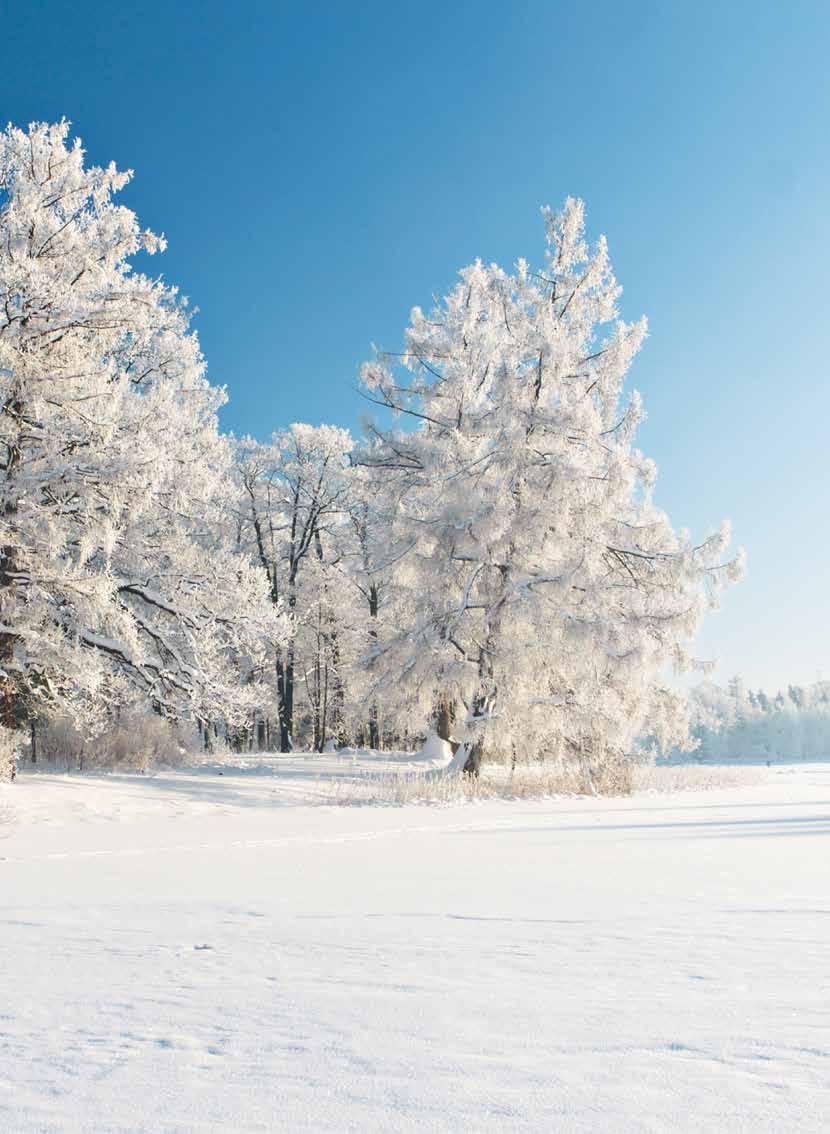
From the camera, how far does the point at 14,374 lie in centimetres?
1152

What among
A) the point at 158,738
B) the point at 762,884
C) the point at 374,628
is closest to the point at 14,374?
the point at 158,738

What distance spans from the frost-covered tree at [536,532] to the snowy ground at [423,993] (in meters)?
9.45

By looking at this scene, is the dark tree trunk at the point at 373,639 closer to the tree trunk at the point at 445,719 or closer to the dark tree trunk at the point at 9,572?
the tree trunk at the point at 445,719

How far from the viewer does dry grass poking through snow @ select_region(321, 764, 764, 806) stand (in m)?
12.6

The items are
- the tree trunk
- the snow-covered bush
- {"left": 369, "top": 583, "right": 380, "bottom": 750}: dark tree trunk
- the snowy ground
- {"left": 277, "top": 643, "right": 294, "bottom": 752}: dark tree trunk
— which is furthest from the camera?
{"left": 277, "top": 643, "right": 294, "bottom": 752}: dark tree trunk

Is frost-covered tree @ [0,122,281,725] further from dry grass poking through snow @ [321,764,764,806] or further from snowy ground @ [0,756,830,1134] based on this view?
snowy ground @ [0,756,830,1134]

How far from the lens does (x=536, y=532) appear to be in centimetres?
1592

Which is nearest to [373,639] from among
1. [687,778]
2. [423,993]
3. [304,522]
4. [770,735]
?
[687,778]

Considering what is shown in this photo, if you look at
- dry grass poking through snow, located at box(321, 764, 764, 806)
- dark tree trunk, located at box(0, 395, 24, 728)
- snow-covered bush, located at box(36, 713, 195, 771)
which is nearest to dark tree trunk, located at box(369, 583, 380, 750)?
dry grass poking through snow, located at box(321, 764, 764, 806)

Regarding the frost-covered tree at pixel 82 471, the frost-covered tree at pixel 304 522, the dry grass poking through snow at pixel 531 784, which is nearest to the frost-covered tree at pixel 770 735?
the frost-covered tree at pixel 304 522

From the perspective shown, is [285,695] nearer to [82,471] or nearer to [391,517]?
[391,517]

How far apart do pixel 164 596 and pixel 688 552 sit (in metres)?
10.5

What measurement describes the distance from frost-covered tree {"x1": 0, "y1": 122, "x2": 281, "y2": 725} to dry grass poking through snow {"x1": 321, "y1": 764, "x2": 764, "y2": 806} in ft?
9.59

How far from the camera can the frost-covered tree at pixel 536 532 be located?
15.5 m
